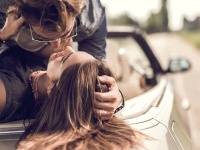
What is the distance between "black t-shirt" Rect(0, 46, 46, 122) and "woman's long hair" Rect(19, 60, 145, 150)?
0.72 ft

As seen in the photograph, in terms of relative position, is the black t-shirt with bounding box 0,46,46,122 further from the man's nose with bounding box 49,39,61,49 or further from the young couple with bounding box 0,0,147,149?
the man's nose with bounding box 49,39,61,49

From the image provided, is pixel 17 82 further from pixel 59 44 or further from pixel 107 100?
pixel 107 100

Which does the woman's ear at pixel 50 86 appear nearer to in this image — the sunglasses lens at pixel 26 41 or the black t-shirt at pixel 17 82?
the black t-shirt at pixel 17 82

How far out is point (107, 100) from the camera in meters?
2.28

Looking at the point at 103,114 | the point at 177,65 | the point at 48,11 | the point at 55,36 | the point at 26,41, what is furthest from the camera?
the point at 177,65

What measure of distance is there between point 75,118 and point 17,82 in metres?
0.44

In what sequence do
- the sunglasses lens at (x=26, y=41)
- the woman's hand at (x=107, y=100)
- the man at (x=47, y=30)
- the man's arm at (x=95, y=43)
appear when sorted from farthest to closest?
1. the man's arm at (x=95, y=43)
2. the sunglasses lens at (x=26, y=41)
3. the man at (x=47, y=30)
4. the woman's hand at (x=107, y=100)

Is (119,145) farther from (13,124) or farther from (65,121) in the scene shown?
(13,124)

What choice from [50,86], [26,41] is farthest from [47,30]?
[50,86]

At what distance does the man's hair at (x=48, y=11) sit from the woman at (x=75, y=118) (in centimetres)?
25

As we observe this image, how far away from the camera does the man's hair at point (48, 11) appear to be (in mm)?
2420

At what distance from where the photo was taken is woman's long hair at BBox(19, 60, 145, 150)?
2.13m

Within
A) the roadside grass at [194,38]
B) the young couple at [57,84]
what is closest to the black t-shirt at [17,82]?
the young couple at [57,84]

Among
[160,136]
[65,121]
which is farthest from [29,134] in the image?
[160,136]
